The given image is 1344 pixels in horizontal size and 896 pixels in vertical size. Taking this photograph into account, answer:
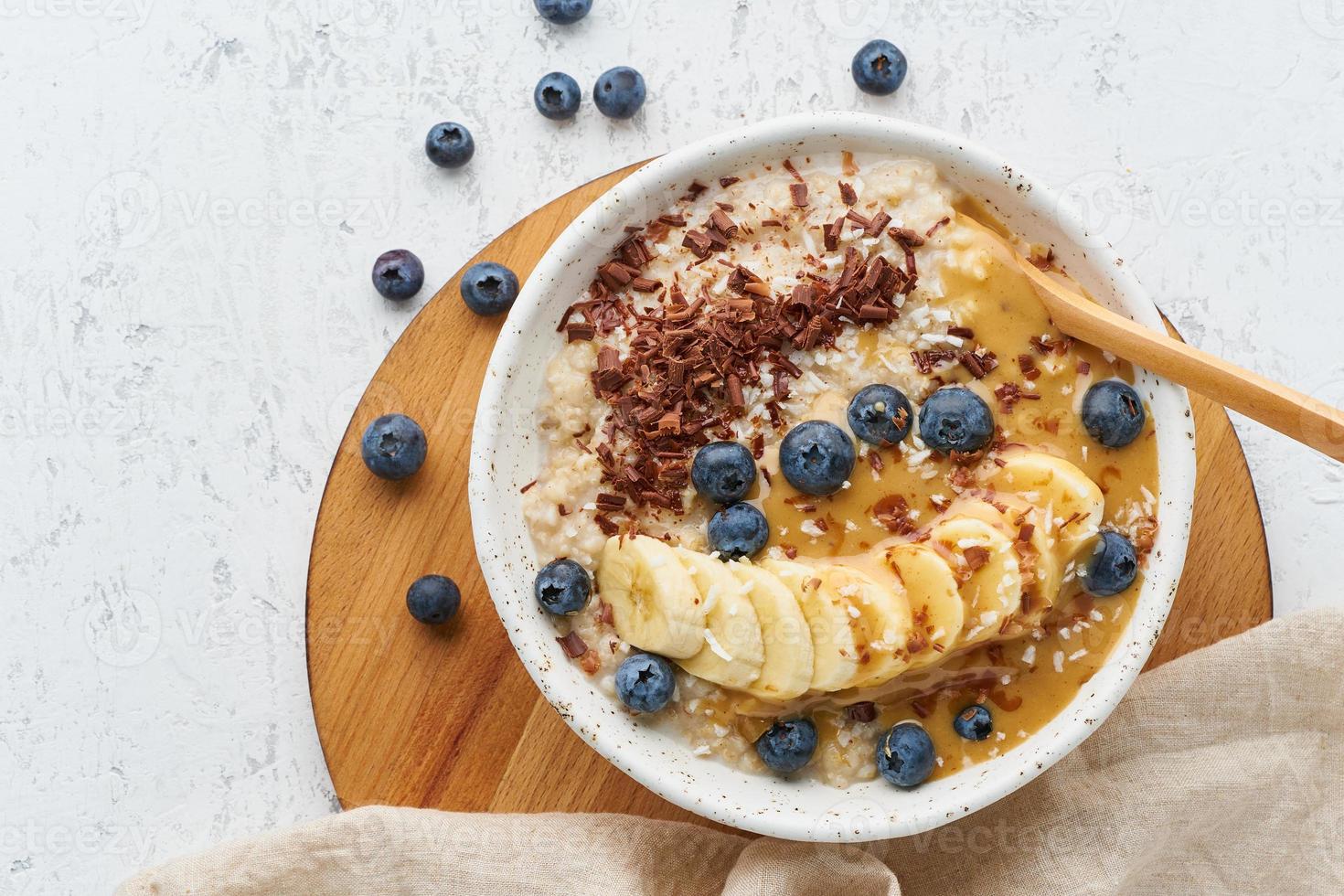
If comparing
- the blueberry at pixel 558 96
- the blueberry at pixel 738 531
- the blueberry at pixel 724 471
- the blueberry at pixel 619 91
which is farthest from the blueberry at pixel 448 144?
the blueberry at pixel 738 531

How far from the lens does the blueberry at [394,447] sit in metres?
2.85

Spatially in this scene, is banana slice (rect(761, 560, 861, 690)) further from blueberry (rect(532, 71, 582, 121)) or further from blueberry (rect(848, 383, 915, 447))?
blueberry (rect(532, 71, 582, 121))

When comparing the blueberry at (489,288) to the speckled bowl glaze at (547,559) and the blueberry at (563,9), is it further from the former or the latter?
the blueberry at (563,9)

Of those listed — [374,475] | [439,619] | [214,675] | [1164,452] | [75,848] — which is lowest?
[75,848]

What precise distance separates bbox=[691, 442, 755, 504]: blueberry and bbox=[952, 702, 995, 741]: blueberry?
0.70 meters

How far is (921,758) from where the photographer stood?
8.21 feet

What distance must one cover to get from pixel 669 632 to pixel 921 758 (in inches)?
24.3

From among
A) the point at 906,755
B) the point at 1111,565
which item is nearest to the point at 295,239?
the point at 906,755

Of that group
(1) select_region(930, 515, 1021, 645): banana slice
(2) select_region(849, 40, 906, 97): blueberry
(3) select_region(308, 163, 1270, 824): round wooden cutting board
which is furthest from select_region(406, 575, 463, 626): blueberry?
(2) select_region(849, 40, 906, 97): blueberry

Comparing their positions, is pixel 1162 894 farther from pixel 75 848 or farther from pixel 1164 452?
pixel 75 848

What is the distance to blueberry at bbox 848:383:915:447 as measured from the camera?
2.47 m

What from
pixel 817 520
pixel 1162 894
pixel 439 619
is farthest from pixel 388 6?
pixel 1162 894

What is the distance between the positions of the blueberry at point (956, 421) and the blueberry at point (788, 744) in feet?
2.20

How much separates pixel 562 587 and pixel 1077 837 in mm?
1403
